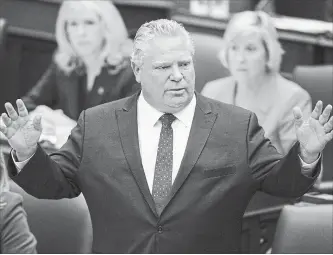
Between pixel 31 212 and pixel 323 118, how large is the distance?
110 cm

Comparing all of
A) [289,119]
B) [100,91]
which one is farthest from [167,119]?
[100,91]

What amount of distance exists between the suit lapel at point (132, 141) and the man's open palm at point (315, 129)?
36 cm

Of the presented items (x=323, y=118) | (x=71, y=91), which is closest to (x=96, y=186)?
(x=323, y=118)

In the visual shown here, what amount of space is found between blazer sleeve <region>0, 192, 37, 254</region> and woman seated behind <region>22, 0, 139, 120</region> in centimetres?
136

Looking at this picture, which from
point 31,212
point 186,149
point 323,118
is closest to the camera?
point 323,118

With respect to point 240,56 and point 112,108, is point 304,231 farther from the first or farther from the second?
point 240,56

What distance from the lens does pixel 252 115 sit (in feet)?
7.14

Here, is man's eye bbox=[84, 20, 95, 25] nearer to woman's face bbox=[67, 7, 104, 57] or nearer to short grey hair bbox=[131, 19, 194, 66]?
woman's face bbox=[67, 7, 104, 57]

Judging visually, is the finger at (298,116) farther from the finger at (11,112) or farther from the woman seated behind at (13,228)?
the woman seated behind at (13,228)

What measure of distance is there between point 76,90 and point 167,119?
Result: 1853 millimetres

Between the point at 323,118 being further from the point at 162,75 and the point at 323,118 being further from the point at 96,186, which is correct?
the point at 96,186

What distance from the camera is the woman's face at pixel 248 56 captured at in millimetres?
3586

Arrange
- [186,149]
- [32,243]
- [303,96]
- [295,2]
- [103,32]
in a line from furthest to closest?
[295,2] → [103,32] → [303,96] → [32,243] → [186,149]

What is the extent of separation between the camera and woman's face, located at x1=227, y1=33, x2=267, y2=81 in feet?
11.8
